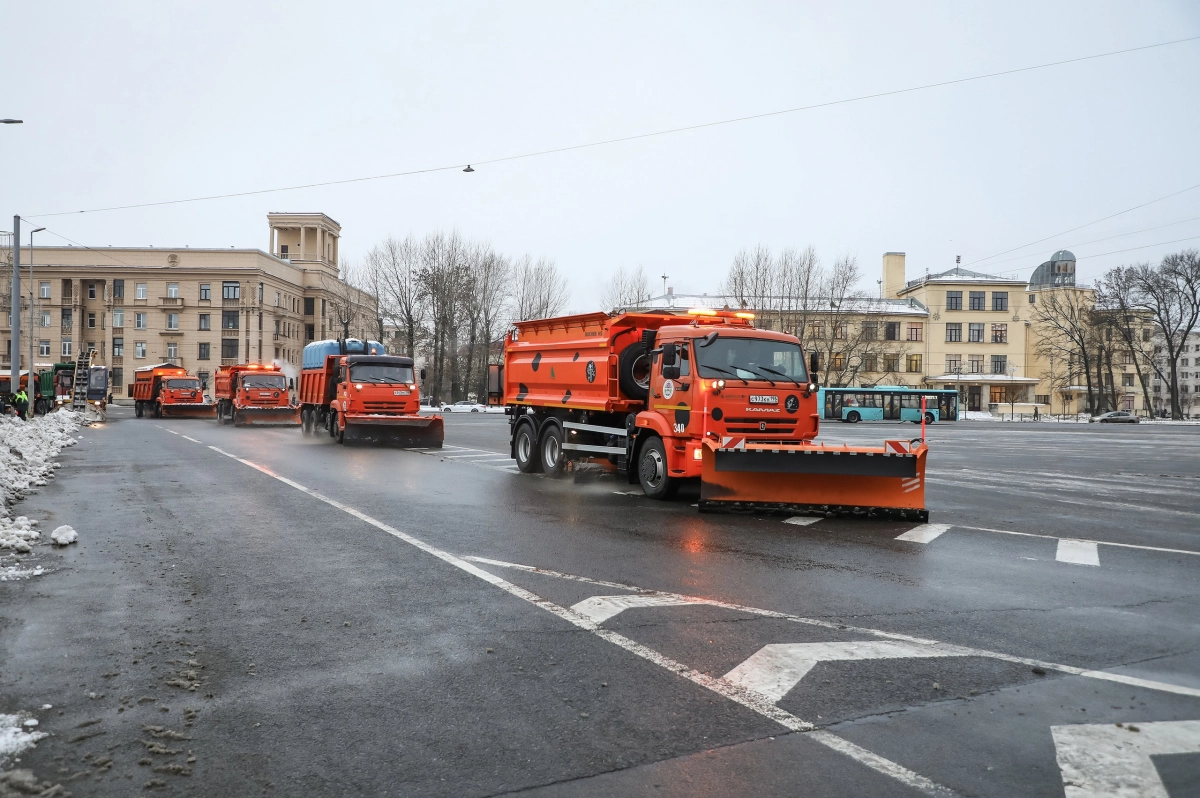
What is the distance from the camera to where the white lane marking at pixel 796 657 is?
4.58 meters

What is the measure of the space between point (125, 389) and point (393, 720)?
10077cm

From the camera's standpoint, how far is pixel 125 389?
92.8 m


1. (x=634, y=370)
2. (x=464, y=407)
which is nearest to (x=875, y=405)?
(x=464, y=407)

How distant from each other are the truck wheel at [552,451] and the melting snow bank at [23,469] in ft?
25.9

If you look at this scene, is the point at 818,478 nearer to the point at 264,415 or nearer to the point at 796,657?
the point at 796,657

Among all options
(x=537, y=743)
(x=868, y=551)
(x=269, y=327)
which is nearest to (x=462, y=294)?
(x=269, y=327)

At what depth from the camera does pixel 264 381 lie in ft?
128

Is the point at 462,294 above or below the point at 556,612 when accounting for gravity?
above

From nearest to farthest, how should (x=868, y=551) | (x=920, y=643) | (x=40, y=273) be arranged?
(x=920, y=643)
(x=868, y=551)
(x=40, y=273)

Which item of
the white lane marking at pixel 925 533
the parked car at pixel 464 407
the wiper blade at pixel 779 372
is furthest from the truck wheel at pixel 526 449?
the parked car at pixel 464 407

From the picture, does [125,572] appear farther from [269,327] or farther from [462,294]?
[269,327]

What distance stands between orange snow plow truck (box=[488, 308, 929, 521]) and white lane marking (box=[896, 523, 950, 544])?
295 millimetres

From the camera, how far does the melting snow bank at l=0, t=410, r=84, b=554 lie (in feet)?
27.5

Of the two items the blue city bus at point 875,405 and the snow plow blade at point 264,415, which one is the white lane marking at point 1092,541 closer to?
the snow plow blade at point 264,415
